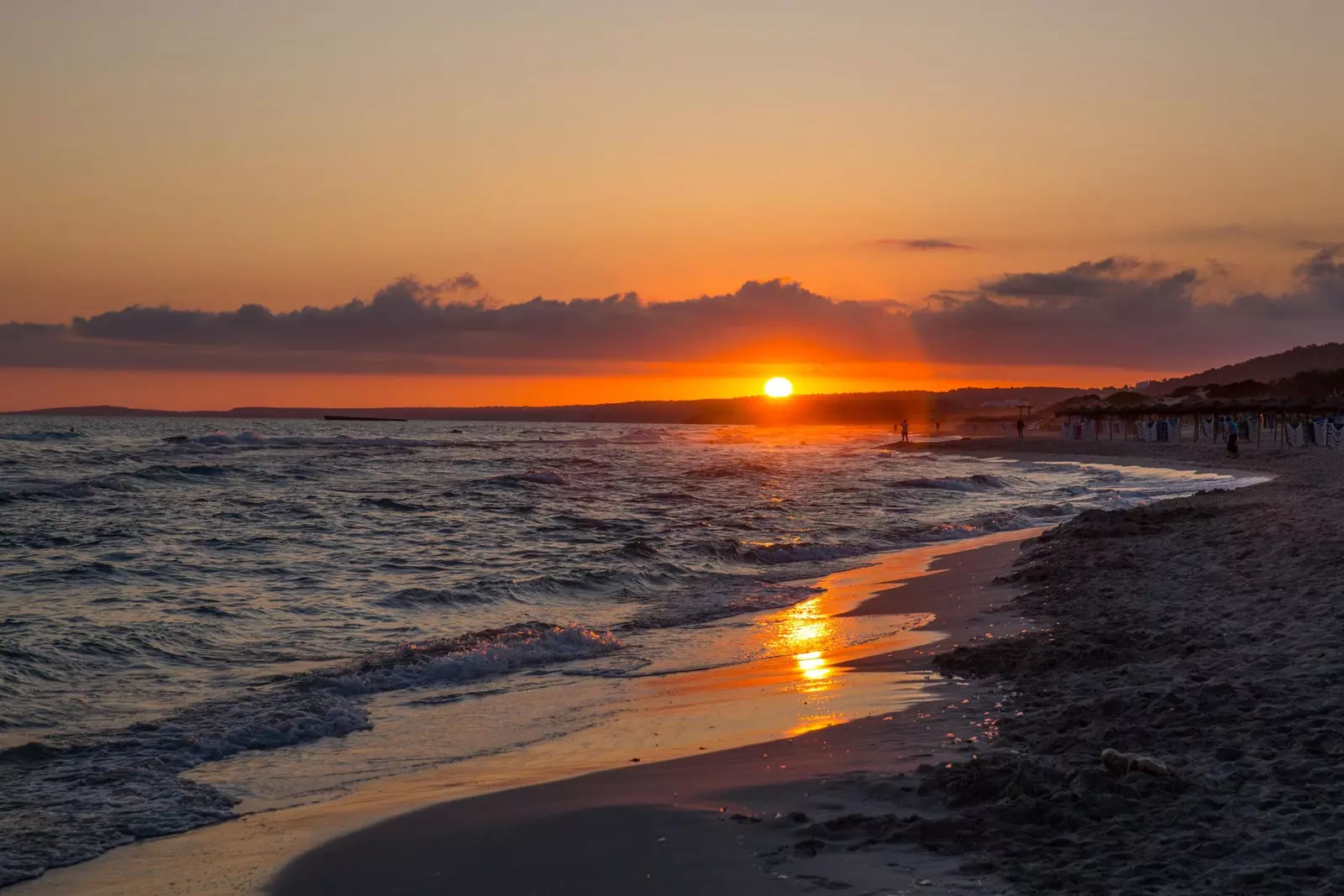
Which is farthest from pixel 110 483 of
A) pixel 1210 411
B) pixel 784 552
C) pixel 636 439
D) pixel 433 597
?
pixel 636 439

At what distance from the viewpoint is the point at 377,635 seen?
39.6 feet

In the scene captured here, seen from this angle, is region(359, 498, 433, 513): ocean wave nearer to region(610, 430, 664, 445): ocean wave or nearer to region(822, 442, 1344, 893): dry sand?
region(822, 442, 1344, 893): dry sand

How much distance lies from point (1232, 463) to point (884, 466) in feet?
51.1

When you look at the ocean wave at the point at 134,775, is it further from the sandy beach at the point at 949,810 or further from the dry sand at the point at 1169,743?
the dry sand at the point at 1169,743

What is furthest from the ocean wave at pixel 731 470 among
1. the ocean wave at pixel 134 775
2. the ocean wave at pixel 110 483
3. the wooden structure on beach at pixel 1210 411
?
the ocean wave at pixel 134 775

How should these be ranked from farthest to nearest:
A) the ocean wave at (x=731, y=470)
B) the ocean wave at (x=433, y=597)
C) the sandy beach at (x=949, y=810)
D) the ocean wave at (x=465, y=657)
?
the ocean wave at (x=731, y=470), the ocean wave at (x=433, y=597), the ocean wave at (x=465, y=657), the sandy beach at (x=949, y=810)

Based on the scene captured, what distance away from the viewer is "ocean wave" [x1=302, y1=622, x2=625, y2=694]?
969 centimetres

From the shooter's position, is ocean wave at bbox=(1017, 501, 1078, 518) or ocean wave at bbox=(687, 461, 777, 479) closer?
ocean wave at bbox=(1017, 501, 1078, 518)

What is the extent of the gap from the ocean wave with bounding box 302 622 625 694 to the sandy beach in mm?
3212

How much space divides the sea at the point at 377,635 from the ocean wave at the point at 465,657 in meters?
0.04

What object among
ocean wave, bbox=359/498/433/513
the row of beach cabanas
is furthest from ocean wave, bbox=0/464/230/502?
the row of beach cabanas

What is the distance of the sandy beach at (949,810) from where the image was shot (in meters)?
4.42

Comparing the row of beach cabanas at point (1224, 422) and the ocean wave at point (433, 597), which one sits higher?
the row of beach cabanas at point (1224, 422)

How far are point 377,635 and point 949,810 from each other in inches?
329
